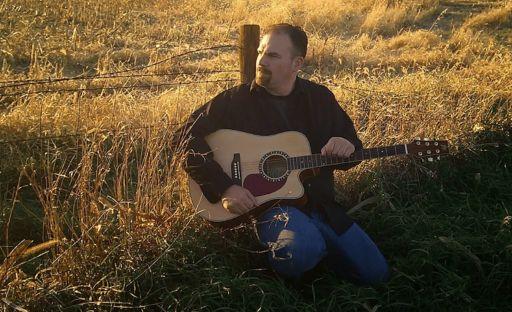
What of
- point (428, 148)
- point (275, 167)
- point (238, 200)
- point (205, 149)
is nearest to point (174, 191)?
point (205, 149)

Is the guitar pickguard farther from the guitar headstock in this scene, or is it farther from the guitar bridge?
the guitar headstock

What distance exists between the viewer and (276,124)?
10.2 ft

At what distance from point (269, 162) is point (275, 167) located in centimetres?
5

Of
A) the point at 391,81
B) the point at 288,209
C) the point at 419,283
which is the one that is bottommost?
the point at 419,283

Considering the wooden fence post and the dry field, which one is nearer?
the dry field

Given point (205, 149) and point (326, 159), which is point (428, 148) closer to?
point (326, 159)

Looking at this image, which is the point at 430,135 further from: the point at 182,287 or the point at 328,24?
the point at 328,24

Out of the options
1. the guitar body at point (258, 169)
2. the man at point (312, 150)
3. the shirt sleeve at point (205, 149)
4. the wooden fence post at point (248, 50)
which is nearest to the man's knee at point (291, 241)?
the man at point (312, 150)

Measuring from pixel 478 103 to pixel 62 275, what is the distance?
11.8 ft

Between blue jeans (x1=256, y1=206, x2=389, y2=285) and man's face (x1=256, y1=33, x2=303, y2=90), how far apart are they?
765 mm

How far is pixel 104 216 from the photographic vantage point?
9.23 ft

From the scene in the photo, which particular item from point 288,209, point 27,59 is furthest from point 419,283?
point 27,59

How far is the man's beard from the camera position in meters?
3.09

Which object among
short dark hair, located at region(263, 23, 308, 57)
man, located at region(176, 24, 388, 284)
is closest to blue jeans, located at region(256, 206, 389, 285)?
man, located at region(176, 24, 388, 284)
